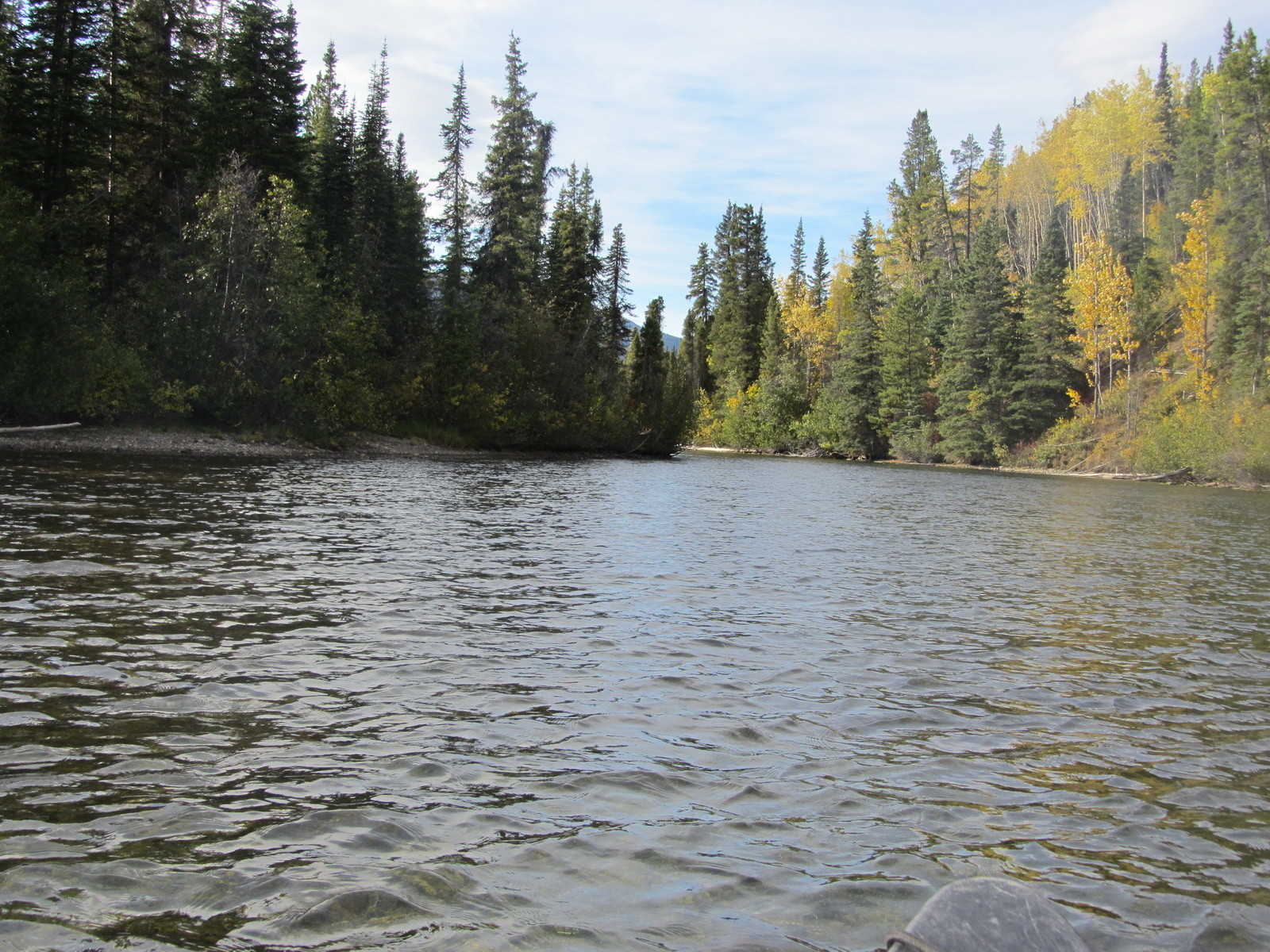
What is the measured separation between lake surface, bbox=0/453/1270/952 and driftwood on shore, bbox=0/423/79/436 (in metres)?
20.2

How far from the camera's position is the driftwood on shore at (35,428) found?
3077cm

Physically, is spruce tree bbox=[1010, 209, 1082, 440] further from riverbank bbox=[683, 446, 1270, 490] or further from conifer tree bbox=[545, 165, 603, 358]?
conifer tree bbox=[545, 165, 603, 358]

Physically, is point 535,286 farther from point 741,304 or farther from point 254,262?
point 741,304

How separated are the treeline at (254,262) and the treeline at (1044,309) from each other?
26515mm

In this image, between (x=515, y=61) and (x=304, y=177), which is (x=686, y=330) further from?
(x=304, y=177)

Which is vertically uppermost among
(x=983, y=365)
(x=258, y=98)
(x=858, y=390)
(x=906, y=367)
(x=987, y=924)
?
(x=258, y=98)

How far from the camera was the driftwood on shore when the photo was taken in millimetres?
30766

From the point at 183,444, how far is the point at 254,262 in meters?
10.1

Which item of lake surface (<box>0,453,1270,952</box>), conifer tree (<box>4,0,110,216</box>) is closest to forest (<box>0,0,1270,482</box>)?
conifer tree (<box>4,0,110,216</box>)

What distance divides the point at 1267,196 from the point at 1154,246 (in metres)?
19.2

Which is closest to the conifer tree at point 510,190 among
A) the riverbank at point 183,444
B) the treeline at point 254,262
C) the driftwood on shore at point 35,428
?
the treeline at point 254,262

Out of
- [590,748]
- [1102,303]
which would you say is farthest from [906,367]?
[590,748]

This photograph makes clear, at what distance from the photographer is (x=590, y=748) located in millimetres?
6160

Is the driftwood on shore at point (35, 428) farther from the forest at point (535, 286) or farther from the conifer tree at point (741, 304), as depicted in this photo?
the conifer tree at point (741, 304)
